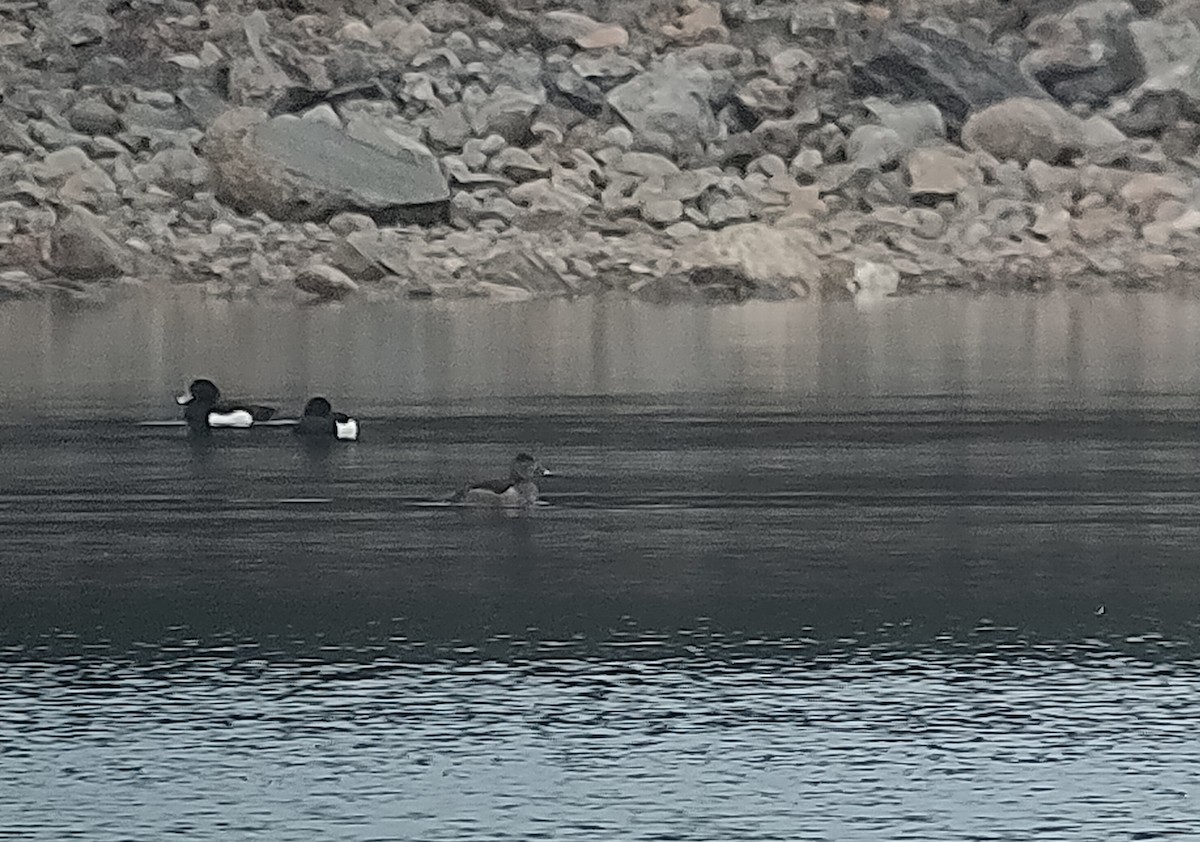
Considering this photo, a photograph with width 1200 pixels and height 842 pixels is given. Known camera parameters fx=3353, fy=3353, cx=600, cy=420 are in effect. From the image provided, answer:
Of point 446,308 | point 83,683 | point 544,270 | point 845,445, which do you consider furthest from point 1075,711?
point 544,270

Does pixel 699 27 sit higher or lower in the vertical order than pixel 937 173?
higher

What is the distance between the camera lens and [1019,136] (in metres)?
46.7

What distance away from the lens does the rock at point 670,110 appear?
4653 centimetres

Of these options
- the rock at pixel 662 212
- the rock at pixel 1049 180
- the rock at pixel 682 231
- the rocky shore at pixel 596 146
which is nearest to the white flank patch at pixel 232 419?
the rocky shore at pixel 596 146

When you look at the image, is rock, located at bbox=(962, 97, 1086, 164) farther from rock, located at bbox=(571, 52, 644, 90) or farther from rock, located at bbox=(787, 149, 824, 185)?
rock, located at bbox=(571, 52, 644, 90)

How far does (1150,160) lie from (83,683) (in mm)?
35973

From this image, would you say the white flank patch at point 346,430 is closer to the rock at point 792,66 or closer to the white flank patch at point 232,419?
the white flank patch at point 232,419

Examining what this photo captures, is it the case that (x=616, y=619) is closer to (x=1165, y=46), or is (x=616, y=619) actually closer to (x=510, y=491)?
(x=510, y=491)

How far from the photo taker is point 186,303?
40.1m

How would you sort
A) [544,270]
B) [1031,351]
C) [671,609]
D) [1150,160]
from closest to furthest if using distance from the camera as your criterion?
[671,609] < [1031,351] < [544,270] < [1150,160]

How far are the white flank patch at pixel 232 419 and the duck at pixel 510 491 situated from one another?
4.40 m

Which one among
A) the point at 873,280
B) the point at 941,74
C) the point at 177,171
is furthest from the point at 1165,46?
the point at 177,171

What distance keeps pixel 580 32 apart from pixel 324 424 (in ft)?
98.6

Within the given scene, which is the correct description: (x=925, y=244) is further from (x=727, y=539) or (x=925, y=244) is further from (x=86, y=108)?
(x=727, y=539)
